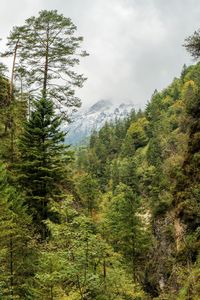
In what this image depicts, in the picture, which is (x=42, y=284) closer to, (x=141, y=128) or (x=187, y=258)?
(x=187, y=258)

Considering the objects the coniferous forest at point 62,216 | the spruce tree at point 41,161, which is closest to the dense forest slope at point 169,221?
the coniferous forest at point 62,216

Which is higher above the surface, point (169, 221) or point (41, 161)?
point (41, 161)

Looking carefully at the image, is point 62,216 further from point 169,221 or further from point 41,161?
point 169,221

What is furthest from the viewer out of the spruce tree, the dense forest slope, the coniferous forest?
the spruce tree

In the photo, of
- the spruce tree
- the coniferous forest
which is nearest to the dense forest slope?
the coniferous forest

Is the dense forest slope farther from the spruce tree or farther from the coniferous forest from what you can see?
the spruce tree

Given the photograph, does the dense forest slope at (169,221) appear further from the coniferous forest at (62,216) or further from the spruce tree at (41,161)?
the spruce tree at (41,161)

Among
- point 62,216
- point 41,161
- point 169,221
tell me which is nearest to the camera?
point 62,216

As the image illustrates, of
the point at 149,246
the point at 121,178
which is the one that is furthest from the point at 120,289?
the point at 121,178

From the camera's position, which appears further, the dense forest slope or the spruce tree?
the spruce tree

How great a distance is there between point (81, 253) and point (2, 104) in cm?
2473

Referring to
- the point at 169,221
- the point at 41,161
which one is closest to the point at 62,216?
the point at 41,161

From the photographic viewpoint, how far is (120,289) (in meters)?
21.7

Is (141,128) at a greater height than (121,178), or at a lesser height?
greater
